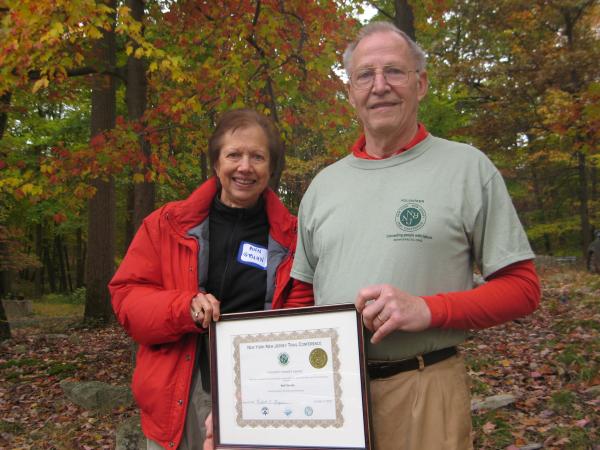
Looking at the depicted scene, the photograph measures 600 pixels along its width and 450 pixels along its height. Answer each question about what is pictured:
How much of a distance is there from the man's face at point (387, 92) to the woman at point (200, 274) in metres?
0.66

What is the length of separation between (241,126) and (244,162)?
19 cm

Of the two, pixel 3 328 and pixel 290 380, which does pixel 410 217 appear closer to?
pixel 290 380

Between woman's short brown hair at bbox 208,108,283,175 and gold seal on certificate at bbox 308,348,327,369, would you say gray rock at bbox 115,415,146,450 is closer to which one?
woman's short brown hair at bbox 208,108,283,175

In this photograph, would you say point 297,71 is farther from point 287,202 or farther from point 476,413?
point 287,202

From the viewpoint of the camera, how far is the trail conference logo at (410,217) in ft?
7.10

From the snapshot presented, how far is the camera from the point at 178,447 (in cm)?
259

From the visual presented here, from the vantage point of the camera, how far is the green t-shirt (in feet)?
7.04

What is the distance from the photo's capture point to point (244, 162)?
2771 millimetres

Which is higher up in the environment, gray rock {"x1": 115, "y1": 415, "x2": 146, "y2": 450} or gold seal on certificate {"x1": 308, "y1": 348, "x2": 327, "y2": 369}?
gold seal on certificate {"x1": 308, "y1": 348, "x2": 327, "y2": 369}

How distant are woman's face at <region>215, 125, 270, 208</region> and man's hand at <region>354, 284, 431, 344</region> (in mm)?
1059

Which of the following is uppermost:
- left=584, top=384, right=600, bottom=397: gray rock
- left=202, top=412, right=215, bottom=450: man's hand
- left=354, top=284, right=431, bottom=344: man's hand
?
left=354, top=284, right=431, bottom=344: man's hand

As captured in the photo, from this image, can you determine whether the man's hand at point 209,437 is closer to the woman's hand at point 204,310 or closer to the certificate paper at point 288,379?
the certificate paper at point 288,379

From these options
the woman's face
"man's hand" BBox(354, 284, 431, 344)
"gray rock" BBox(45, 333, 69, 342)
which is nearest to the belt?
"man's hand" BBox(354, 284, 431, 344)

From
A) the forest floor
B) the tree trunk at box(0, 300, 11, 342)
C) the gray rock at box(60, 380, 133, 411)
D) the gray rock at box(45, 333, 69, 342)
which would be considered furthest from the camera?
the gray rock at box(45, 333, 69, 342)
